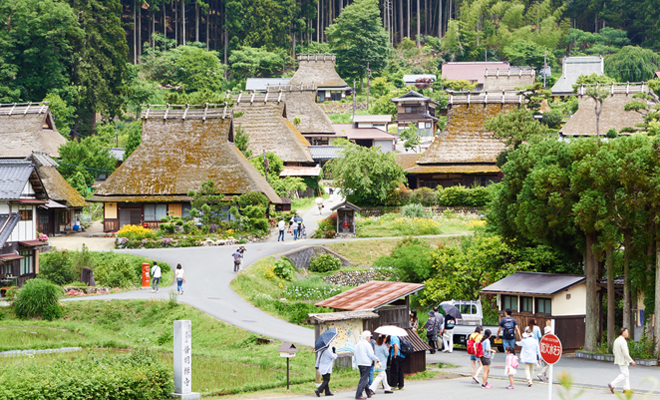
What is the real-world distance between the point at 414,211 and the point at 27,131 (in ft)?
96.4

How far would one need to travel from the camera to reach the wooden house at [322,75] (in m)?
87.2

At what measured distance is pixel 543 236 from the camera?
23938 millimetres

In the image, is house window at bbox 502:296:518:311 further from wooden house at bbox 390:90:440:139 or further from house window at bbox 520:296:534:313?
wooden house at bbox 390:90:440:139

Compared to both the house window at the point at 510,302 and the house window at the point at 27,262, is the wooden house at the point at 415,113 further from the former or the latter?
the house window at the point at 510,302

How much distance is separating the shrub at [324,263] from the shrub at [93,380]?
22.2 m

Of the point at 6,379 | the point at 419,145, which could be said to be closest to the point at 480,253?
the point at 6,379

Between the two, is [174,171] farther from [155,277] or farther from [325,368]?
[325,368]

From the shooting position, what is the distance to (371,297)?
1998 centimetres

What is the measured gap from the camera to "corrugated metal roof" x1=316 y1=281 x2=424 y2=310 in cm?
1917

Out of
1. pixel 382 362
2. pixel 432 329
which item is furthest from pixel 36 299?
pixel 382 362

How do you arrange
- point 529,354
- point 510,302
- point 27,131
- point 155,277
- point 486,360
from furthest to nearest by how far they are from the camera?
1. point 27,131
2. point 155,277
3. point 510,302
4. point 529,354
5. point 486,360

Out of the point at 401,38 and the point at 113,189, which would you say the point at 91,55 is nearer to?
the point at 113,189

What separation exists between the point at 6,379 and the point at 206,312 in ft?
46.4

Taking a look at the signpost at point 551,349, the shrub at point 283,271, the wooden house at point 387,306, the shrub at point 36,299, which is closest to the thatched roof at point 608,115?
the shrub at point 283,271
